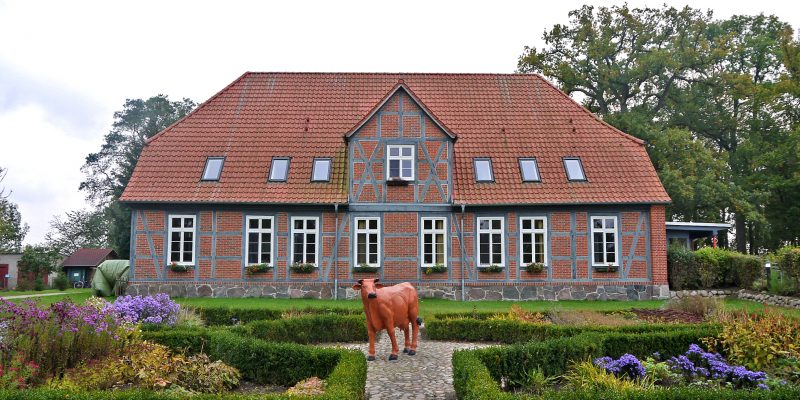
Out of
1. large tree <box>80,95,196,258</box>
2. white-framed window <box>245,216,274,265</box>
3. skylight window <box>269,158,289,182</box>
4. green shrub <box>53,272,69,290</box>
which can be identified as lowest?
green shrub <box>53,272,69,290</box>

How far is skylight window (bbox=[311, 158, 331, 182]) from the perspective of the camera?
Answer: 2198 centimetres

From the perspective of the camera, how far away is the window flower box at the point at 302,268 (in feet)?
68.9

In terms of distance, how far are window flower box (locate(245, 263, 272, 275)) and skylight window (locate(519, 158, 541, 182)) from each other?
9.91 metres

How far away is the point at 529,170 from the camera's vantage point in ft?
73.4

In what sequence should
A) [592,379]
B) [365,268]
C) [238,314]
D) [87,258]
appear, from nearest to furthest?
1. [592,379]
2. [238,314]
3. [365,268]
4. [87,258]

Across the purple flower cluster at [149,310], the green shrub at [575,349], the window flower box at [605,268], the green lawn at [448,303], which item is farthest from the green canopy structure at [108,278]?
the green shrub at [575,349]

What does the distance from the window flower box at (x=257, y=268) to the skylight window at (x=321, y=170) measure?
3587 millimetres

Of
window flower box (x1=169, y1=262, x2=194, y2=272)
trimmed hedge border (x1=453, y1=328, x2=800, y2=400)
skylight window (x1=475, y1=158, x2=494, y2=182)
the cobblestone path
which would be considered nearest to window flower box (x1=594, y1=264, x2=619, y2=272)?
skylight window (x1=475, y1=158, x2=494, y2=182)

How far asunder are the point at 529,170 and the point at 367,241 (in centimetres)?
671

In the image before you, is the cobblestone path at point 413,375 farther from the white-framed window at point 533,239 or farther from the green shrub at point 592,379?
the white-framed window at point 533,239

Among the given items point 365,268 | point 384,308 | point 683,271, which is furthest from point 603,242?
point 384,308

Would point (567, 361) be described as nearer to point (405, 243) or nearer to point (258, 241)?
point (405, 243)

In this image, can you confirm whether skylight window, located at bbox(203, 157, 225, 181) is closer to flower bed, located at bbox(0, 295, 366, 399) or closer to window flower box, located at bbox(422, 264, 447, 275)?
window flower box, located at bbox(422, 264, 447, 275)

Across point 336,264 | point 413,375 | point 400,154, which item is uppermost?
point 400,154
